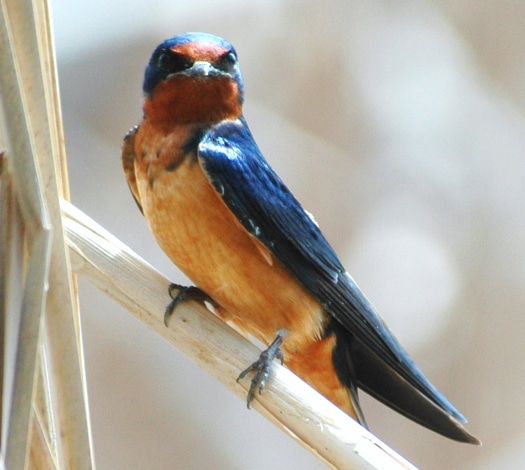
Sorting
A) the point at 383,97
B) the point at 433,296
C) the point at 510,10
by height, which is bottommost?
the point at 433,296

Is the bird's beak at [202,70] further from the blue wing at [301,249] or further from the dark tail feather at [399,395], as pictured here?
the dark tail feather at [399,395]

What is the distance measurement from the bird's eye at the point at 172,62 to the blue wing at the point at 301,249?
0.11 meters

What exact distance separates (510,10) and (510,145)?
37cm

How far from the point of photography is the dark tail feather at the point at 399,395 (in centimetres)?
118

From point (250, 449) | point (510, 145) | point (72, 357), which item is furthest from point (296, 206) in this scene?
point (510, 145)

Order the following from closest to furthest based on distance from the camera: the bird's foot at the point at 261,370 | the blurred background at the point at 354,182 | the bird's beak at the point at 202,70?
the bird's foot at the point at 261,370 < the bird's beak at the point at 202,70 < the blurred background at the point at 354,182

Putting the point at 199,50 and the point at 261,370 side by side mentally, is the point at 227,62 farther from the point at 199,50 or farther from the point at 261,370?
→ the point at 261,370

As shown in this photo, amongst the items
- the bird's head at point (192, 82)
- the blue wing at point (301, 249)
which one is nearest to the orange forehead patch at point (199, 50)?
the bird's head at point (192, 82)

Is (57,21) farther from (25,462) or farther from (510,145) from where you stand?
(25,462)

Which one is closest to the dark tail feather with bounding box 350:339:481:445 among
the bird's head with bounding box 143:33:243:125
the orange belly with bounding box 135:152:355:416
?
the orange belly with bounding box 135:152:355:416

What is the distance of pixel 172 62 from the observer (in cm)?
133

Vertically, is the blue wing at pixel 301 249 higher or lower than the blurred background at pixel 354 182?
higher

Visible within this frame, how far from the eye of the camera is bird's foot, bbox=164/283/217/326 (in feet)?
3.19

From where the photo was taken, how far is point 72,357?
76 centimetres
